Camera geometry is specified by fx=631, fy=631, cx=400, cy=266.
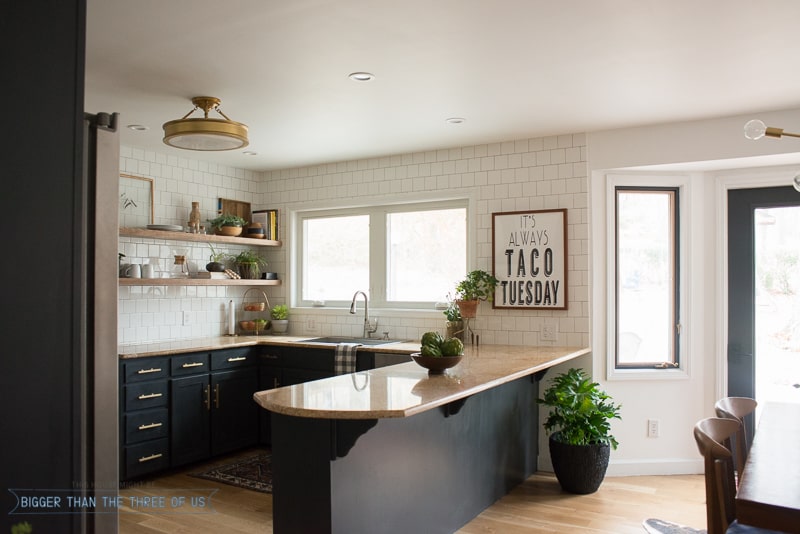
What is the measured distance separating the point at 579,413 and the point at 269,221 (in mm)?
3306

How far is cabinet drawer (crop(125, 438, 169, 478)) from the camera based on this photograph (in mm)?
4250

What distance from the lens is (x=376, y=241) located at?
5551 mm

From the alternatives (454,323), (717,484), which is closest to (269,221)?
(454,323)

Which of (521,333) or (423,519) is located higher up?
(521,333)

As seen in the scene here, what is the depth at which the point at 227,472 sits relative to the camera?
180 inches

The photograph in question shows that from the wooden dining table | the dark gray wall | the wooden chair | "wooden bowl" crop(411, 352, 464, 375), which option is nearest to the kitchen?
"wooden bowl" crop(411, 352, 464, 375)

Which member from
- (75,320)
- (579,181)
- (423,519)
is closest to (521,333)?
(579,181)

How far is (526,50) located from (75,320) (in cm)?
242

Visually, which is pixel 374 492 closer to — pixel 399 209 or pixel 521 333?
pixel 521 333

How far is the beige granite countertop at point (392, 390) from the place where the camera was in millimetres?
2275

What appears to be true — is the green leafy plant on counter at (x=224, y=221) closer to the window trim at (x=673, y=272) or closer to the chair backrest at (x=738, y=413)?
the window trim at (x=673, y=272)

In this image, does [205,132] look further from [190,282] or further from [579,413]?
[579,413]

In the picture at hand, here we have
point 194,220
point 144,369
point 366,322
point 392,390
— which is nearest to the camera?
point 392,390

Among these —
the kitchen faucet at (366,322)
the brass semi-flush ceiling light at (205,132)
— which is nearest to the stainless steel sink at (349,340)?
the kitchen faucet at (366,322)
